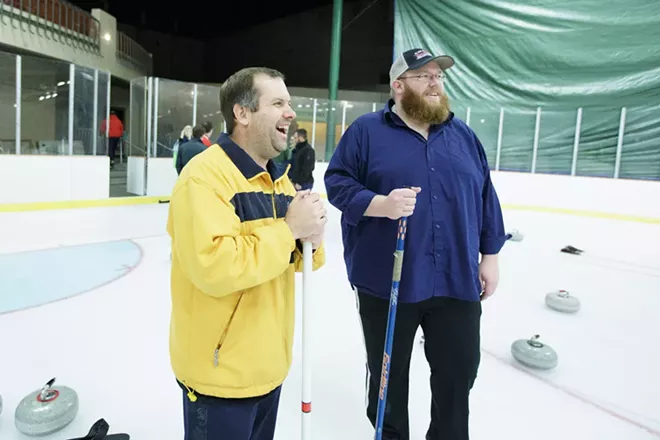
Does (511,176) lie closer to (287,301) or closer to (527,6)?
(527,6)

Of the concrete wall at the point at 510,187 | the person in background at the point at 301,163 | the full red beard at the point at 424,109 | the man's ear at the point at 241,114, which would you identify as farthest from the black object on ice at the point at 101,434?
the concrete wall at the point at 510,187

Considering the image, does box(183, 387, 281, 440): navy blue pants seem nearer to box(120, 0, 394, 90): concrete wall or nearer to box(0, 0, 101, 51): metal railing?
box(0, 0, 101, 51): metal railing

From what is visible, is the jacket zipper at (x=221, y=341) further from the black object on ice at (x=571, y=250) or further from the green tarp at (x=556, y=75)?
the green tarp at (x=556, y=75)

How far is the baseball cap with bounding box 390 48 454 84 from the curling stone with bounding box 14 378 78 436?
1.77 metres

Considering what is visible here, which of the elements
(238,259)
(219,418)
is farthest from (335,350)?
(238,259)

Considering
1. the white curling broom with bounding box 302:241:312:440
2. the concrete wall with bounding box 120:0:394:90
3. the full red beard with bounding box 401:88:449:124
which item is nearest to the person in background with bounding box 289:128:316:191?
the full red beard with bounding box 401:88:449:124

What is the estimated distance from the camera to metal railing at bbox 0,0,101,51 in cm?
1141

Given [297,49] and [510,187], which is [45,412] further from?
[297,49]

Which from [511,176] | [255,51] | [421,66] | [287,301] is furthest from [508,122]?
[255,51]

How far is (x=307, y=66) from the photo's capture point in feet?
66.8

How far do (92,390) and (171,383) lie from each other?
342 mm

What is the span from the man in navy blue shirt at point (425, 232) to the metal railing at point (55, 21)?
12.9m

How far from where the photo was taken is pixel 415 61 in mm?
1565

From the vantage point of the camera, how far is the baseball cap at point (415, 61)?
1.56 m
